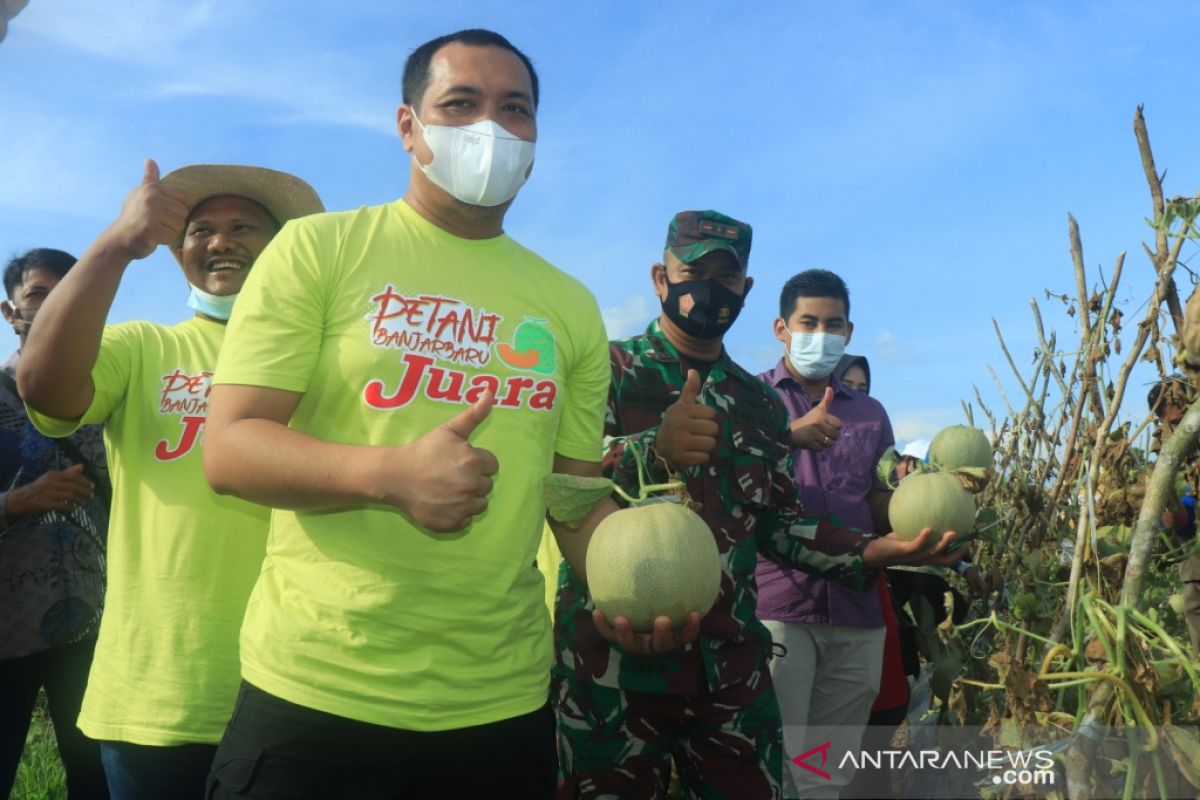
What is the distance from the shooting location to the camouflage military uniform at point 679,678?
321 cm

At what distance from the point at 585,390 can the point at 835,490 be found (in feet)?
9.02

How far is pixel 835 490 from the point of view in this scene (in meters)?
4.97

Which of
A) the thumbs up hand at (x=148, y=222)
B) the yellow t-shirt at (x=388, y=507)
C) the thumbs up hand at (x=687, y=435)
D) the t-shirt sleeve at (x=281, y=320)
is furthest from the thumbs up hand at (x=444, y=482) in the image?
the thumbs up hand at (x=687, y=435)

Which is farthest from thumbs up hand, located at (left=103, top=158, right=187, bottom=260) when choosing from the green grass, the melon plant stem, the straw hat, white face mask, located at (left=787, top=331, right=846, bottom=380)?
the green grass

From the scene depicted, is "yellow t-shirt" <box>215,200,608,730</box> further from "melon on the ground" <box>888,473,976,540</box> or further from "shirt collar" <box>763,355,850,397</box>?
"shirt collar" <box>763,355,850,397</box>

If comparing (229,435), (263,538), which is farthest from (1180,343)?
(263,538)

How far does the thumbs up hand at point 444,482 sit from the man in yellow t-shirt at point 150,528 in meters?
1.07

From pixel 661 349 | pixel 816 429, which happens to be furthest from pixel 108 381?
pixel 816 429

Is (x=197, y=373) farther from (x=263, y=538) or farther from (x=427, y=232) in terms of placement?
(x=427, y=232)

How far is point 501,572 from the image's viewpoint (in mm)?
2148

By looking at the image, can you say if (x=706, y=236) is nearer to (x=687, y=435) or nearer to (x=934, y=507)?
(x=687, y=435)

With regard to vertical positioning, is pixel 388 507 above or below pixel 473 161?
below

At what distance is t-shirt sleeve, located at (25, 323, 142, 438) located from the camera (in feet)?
8.72

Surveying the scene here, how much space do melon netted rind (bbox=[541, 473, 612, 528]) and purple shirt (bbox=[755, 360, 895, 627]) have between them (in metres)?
2.15
